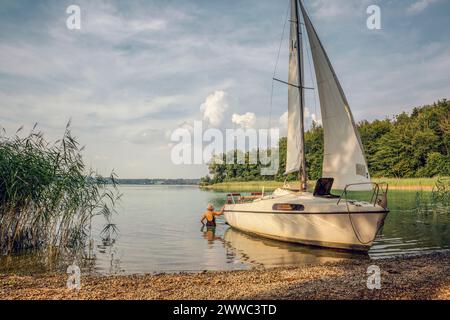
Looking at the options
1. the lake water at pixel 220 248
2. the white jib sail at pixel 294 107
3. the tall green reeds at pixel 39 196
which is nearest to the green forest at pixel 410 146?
the lake water at pixel 220 248

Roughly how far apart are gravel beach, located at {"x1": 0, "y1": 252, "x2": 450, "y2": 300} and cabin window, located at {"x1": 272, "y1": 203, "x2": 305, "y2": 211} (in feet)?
12.7

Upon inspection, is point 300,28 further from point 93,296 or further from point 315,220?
point 93,296

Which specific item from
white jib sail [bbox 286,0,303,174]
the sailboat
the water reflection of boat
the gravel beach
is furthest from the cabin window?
the gravel beach

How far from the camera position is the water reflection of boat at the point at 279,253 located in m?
11.7

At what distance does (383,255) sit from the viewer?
12.4 metres

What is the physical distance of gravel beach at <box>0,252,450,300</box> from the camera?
636 cm

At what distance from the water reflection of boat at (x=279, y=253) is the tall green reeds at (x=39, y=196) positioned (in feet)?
18.8

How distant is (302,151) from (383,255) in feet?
15.7

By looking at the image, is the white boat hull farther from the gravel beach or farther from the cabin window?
the gravel beach

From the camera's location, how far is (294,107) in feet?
51.2

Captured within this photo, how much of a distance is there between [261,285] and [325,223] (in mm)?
6039

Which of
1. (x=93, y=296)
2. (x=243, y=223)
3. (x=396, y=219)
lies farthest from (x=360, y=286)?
(x=396, y=219)

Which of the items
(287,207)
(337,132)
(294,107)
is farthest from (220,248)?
(294,107)

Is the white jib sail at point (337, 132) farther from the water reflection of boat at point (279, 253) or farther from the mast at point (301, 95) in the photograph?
the water reflection of boat at point (279, 253)
